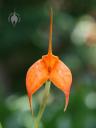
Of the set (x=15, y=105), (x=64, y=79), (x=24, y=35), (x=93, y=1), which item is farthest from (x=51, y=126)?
(x=93, y=1)

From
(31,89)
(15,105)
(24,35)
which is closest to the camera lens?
(31,89)

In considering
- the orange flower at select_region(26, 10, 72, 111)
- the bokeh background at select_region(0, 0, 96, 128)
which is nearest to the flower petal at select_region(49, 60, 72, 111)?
the orange flower at select_region(26, 10, 72, 111)

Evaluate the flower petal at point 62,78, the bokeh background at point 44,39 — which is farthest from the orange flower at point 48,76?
the bokeh background at point 44,39

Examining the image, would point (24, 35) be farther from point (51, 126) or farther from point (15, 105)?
point (51, 126)

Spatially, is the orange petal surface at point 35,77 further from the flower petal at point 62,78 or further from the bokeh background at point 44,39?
the bokeh background at point 44,39

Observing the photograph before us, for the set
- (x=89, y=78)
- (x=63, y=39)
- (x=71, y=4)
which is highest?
(x=71, y=4)

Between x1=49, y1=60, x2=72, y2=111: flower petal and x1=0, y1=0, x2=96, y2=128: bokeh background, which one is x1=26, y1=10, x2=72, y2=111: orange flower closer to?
x1=49, y1=60, x2=72, y2=111: flower petal

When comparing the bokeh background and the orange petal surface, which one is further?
the bokeh background

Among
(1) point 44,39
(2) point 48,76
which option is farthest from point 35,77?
(1) point 44,39
